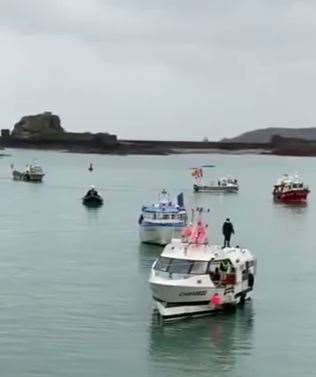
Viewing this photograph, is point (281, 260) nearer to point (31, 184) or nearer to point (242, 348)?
point (242, 348)

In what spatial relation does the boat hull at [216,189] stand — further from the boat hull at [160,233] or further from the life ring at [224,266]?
the life ring at [224,266]

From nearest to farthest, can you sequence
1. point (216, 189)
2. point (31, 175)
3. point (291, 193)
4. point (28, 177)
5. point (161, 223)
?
1. point (161, 223)
2. point (291, 193)
3. point (216, 189)
4. point (31, 175)
5. point (28, 177)

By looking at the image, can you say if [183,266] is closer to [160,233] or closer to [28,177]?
[160,233]

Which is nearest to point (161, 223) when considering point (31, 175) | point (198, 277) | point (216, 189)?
point (198, 277)

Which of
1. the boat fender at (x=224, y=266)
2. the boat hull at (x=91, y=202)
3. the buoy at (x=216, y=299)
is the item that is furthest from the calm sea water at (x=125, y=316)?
the boat hull at (x=91, y=202)

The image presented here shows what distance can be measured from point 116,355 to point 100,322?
4.94 metres

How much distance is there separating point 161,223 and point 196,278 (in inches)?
1031

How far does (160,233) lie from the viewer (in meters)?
64.0

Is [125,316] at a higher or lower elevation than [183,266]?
lower

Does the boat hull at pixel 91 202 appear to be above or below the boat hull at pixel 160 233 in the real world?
Answer: below

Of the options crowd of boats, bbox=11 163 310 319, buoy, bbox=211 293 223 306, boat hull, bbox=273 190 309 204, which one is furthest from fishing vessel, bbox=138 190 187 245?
boat hull, bbox=273 190 309 204

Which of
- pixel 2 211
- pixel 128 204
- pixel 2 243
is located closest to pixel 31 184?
pixel 128 204

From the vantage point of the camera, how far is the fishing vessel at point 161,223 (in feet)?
209

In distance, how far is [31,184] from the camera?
16050 centimetres
